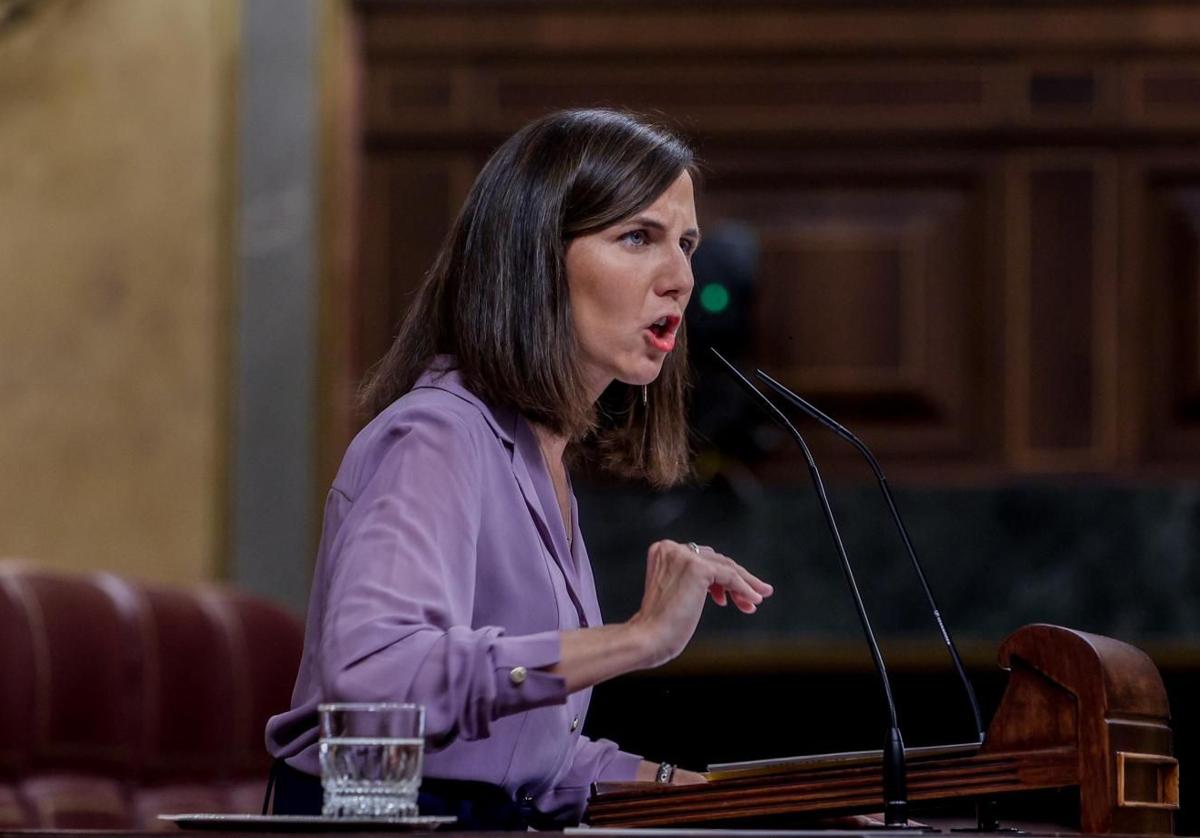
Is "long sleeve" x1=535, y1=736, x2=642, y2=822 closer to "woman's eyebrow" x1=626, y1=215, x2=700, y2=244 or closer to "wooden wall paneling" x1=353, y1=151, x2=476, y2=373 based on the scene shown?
"woman's eyebrow" x1=626, y1=215, x2=700, y2=244

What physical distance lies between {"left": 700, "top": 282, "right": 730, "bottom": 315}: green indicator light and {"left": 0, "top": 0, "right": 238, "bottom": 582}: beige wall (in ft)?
3.47

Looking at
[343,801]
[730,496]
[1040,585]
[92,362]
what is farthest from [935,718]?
[343,801]

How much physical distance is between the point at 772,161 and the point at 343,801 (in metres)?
3.07

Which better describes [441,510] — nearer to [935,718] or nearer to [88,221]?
[935,718]

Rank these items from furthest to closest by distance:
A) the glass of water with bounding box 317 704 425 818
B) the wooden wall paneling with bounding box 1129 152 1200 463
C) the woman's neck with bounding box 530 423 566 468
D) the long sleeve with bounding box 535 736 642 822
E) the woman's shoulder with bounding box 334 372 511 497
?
the wooden wall paneling with bounding box 1129 152 1200 463, the woman's neck with bounding box 530 423 566 468, the long sleeve with bounding box 535 736 642 822, the woman's shoulder with bounding box 334 372 511 497, the glass of water with bounding box 317 704 425 818

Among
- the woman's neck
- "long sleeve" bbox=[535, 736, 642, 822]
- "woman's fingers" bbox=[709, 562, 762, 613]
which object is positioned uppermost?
the woman's neck

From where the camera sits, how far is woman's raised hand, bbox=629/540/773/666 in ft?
5.22

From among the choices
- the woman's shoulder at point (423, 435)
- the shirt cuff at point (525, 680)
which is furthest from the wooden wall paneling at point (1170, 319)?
the shirt cuff at point (525, 680)

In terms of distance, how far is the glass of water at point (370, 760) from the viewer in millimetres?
1463

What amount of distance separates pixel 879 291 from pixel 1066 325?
0.40 metres

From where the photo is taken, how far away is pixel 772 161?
4363mm

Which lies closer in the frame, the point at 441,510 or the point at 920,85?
the point at 441,510

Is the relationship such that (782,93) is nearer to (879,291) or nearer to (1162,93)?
(879,291)

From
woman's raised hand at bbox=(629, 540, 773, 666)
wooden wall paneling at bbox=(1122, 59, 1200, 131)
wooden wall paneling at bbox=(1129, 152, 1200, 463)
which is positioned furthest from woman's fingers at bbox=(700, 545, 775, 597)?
wooden wall paneling at bbox=(1122, 59, 1200, 131)
